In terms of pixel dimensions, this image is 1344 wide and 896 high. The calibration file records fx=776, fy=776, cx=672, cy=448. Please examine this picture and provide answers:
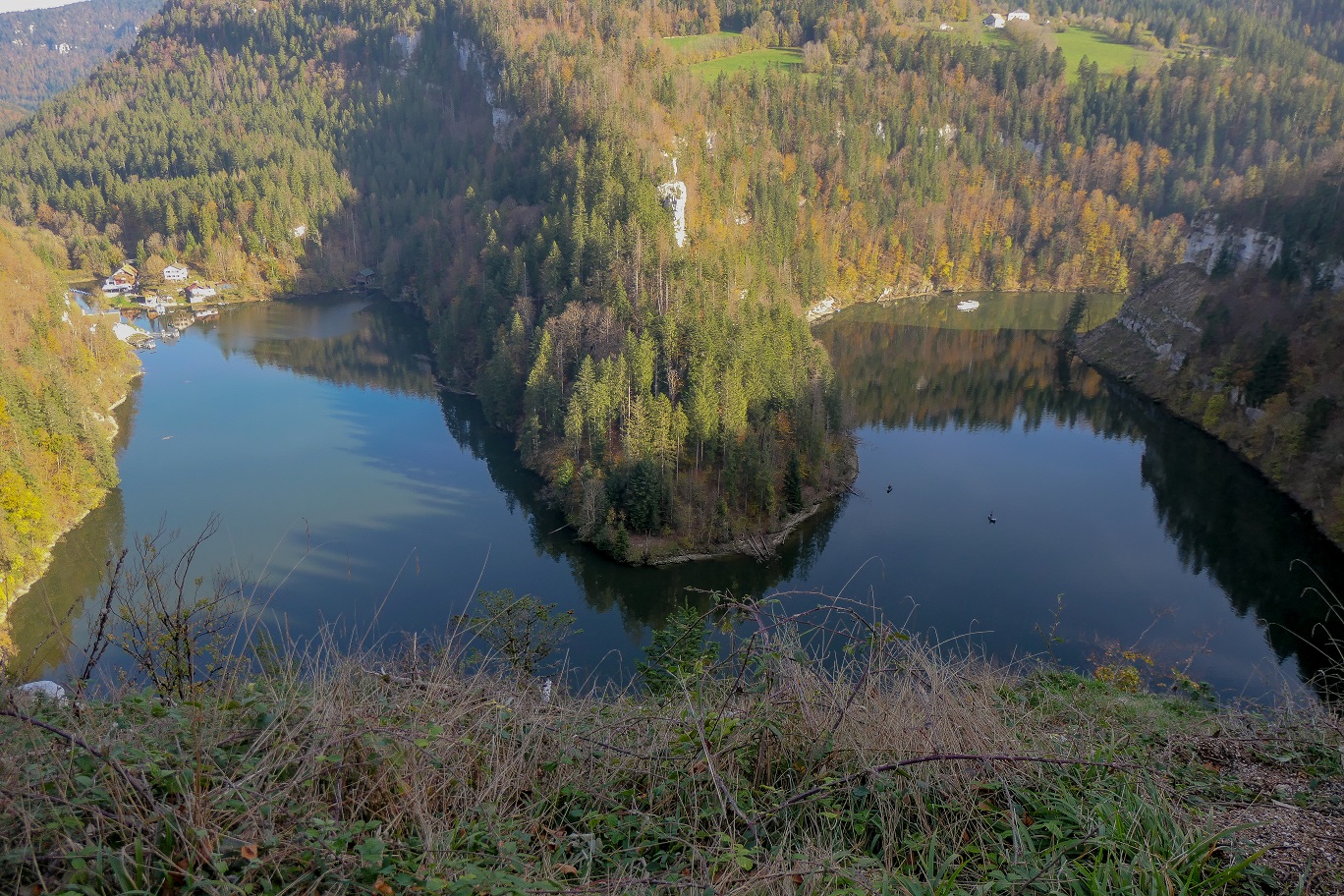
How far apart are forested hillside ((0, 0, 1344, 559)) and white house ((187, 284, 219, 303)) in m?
2.86

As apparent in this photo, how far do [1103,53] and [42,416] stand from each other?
101 metres

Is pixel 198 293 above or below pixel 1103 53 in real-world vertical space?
below

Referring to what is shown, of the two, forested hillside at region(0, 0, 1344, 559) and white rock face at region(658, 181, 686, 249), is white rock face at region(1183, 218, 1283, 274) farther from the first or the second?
white rock face at region(658, 181, 686, 249)

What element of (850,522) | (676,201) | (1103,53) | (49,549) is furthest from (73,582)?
(1103,53)

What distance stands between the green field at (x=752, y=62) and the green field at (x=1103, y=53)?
3021 cm

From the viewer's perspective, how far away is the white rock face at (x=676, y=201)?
125 ft

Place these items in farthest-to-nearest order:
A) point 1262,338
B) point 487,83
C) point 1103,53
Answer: point 1103,53, point 487,83, point 1262,338

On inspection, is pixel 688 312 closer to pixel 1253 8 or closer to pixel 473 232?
pixel 473 232

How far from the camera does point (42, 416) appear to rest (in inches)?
953

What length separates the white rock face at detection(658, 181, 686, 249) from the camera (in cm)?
3803

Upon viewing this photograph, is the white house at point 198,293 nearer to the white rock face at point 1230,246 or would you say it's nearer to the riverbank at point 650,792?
the riverbank at point 650,792

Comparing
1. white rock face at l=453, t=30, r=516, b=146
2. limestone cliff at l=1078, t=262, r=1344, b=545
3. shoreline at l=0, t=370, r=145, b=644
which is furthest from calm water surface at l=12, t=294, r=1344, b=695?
white rock face at l=453, t=30, r=516, b=146

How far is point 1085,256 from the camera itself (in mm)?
65062

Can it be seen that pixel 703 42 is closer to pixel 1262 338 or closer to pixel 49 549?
pixel 1262 338
